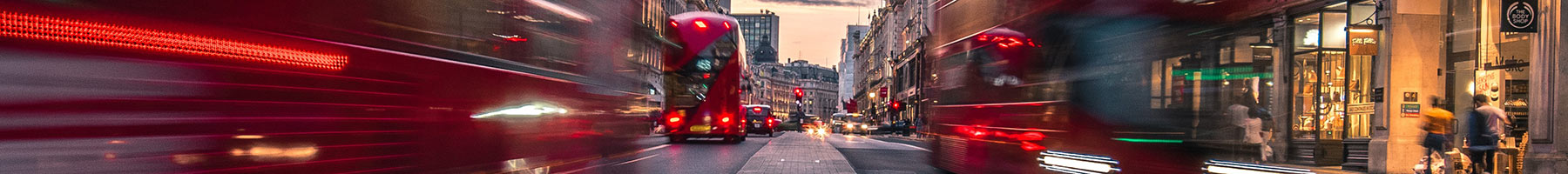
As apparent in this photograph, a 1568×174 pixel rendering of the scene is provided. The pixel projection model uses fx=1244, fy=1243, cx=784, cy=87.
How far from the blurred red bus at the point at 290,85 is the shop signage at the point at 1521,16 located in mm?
12008

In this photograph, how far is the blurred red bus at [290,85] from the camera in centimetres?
170

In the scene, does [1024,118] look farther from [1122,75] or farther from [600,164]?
[600,164]

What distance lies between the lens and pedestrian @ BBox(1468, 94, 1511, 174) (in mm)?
10945

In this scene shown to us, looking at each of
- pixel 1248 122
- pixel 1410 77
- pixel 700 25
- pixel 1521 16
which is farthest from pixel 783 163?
pixel 1248 122

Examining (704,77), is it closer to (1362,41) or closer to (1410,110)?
(1362,41)

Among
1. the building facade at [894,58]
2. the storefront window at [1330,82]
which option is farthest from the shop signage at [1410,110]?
the building facade at [894,58]

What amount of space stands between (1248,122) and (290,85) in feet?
15.6

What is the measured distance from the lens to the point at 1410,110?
14398 millimetres

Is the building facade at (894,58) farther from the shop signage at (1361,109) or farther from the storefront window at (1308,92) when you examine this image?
the shop signage at (1361,109)

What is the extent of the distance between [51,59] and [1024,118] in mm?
5513

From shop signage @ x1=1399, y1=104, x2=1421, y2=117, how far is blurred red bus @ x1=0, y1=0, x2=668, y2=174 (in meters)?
13.2

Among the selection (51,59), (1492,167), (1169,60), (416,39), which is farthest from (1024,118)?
(1492,167)

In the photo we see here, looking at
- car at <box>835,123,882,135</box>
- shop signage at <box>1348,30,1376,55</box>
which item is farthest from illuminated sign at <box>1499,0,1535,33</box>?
car at <box>835,123,882,135</box>

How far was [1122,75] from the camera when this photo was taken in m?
5.98
